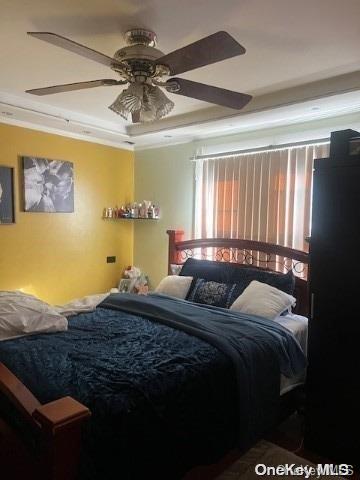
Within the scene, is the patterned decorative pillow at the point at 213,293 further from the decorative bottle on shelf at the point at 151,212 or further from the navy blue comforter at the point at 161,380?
the decorative bottle on shelf at the point at 151,212

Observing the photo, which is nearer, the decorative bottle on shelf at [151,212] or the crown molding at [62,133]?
the crown molding at [62,133]

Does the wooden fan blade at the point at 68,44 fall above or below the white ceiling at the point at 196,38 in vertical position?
below

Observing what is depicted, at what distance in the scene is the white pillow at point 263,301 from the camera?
9.00ft

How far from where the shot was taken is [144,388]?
1603mm

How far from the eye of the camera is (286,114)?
10.3ft

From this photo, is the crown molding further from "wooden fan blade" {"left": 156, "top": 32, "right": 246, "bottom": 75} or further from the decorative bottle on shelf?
"wooden fan blade" {"left": 156, "top": 32, "right": 246, "bottom": 75}

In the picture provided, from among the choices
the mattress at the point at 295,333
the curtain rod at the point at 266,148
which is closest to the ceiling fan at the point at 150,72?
the curtain rod at the point at 266,148

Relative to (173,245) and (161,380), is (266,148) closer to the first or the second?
(173,245)

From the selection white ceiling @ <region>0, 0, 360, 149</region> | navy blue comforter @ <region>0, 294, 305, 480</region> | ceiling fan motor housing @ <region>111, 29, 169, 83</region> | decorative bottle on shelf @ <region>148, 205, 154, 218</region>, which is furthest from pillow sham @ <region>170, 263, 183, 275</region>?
ceiling fan motor housing @ <region>111, 29, 169, 83</region>

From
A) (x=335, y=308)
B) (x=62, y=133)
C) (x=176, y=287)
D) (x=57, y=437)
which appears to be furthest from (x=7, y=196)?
(x=335, y=308)

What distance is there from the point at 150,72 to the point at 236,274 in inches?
77.2

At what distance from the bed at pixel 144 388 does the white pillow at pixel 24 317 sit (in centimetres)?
6

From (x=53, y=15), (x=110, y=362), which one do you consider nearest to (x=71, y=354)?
(x=110, y=362)

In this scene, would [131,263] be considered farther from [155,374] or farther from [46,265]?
[155,374]
